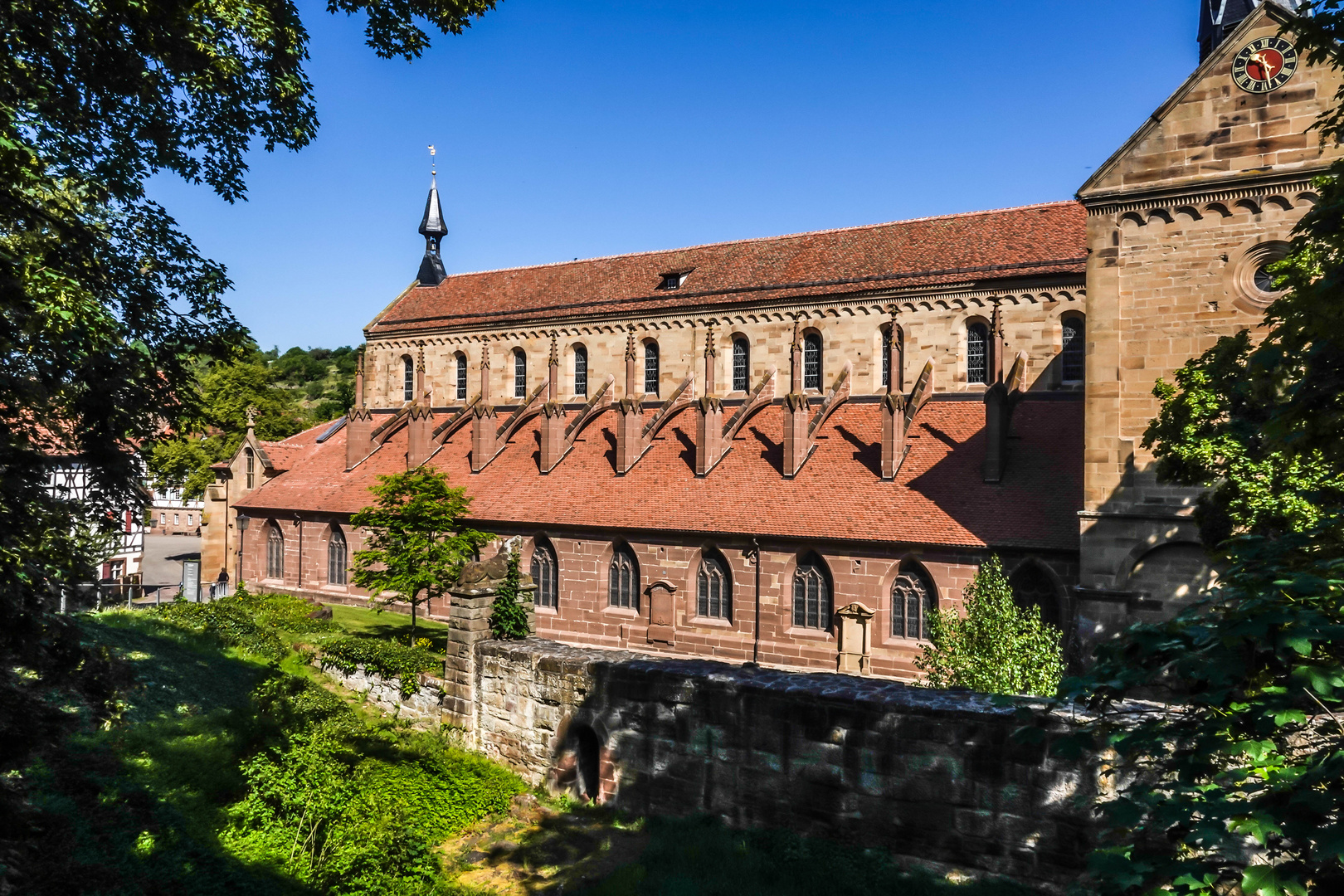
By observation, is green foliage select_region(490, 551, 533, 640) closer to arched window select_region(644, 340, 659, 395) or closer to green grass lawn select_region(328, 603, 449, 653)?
green grass lawn select_region(328, 603, 449, 653)

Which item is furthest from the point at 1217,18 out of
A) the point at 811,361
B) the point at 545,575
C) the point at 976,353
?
the point at 545,575

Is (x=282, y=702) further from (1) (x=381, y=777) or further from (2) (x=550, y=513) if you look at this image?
(2) (x=550, y=513)

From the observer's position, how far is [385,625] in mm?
30797

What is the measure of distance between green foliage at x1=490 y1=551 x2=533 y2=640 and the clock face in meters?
18.4

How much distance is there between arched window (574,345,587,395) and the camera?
3612 cm

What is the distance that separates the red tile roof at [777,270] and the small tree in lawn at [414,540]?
461 inches

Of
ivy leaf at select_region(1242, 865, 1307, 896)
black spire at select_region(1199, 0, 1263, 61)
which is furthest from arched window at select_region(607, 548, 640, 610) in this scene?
A: ivy leaf at select_region(1242, 865, 1307, 896)

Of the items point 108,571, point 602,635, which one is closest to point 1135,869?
point 602,635

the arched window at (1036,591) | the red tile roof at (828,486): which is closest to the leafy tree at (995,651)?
the arched window at (1036,591)

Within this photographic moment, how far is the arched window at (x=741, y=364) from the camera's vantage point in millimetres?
32688

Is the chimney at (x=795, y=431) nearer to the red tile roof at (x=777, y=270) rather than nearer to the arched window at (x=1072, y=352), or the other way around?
the red tile roof at (x=777, y=270)

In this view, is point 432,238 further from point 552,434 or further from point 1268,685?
point 1268,685

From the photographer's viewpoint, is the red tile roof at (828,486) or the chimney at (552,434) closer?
the red tile roof at (828,486)

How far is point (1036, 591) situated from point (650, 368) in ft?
56.3
